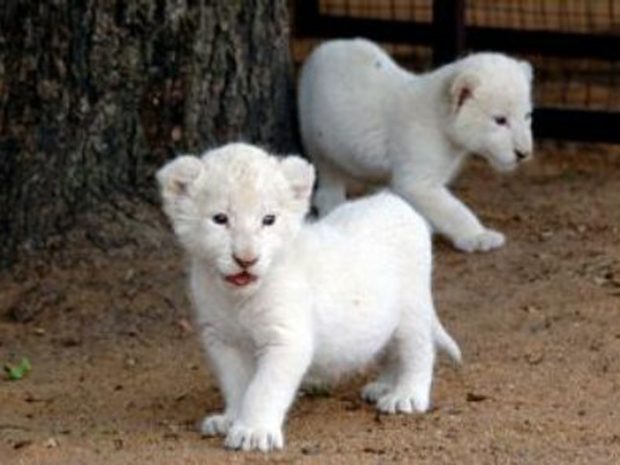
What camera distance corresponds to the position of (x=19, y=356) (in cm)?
789

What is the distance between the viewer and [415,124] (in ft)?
31.4

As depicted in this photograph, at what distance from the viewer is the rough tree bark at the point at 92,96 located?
8.26 metres

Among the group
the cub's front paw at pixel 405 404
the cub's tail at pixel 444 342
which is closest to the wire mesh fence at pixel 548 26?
the cub's tail at pixel 444 342

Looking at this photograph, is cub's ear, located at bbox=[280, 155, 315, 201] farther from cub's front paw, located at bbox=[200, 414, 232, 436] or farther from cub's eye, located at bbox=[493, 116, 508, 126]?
cub's eye, located at bbox=[493, 116, 508, 126]

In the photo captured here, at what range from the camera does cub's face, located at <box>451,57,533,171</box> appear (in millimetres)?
9289

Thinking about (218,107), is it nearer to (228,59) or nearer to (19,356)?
(228,59)

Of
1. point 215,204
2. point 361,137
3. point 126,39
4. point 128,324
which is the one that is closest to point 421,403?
point 215,204

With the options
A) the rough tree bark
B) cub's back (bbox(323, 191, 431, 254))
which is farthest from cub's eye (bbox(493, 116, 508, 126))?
cub's back (bbox(323, 191, 431, 254))

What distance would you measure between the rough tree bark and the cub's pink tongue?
7.29 ft

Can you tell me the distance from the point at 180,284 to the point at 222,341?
1.77m

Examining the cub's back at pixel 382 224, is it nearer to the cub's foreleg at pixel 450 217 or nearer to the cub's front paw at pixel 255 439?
the cub's front paw at pixel 255 439

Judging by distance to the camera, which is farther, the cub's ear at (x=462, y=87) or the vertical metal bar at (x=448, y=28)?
the vertical metal bar at (x=448, y=28)

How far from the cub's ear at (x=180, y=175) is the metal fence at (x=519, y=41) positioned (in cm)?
436

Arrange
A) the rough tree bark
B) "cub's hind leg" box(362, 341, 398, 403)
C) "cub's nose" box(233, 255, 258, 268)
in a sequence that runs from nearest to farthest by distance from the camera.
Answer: "cub's nose" box(233, 255, 258, 268) < "cub's hind leg" box(362, 341, 398, 403) < the rough tree bark
